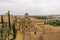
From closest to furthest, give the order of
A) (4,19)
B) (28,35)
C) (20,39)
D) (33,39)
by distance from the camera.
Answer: (33,39) → (28,35) → (20,39) → (4,19)

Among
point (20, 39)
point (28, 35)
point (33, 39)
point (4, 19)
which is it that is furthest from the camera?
point (4, 19)

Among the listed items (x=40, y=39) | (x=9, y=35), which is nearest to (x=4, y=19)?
(x=9, y=35)

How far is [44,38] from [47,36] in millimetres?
118

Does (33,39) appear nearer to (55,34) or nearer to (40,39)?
(40,39)

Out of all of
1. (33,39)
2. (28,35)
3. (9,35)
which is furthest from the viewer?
(9,35)

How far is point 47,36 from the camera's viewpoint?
2838mm

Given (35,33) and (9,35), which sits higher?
(35,33)

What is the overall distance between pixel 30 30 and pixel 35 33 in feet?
0.39

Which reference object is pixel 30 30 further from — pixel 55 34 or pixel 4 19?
pixel 4 19

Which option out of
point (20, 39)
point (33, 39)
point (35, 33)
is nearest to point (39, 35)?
point (35, 33)

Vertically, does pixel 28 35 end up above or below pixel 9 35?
above

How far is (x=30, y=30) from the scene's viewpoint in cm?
297

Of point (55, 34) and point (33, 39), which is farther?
point (55, 34)

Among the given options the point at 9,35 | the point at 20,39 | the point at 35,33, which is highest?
the point at 35,33
